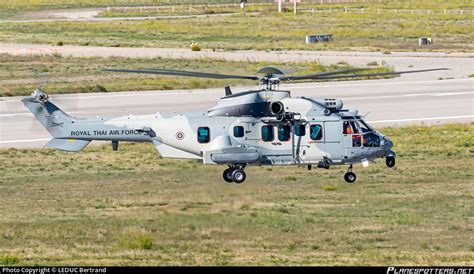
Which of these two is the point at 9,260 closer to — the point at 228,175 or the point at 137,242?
the point at 137,242

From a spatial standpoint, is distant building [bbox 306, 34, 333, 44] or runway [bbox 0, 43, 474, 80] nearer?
runway [bbox 0, 43, 474, 80]

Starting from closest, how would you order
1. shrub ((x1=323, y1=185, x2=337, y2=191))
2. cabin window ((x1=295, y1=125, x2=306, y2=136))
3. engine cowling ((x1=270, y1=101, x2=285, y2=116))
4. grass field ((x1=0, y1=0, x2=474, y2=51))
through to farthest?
engine cowling ((x1=270, y1=101, x2=285, y2=116)) → cabin window ((x1=295, y1=125, x2=306, y2=136)) → shrub ((x1=323, y1=185, x2=337, y2=191)) → grass field ((x1=0, y1=0, x2=474, y2=51))

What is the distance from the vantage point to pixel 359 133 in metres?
39.2

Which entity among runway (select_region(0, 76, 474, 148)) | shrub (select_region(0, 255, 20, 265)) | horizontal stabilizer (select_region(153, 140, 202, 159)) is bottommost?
shrub (select_region(0, 255, 20, 265))

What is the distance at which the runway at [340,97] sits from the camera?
2419 inches

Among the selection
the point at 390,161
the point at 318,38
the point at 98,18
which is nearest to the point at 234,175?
the point at 390,161

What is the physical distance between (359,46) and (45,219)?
226ft

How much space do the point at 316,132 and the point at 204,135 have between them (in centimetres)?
370

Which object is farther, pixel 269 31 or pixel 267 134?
pixel 269 31

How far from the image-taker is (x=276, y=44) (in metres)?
105

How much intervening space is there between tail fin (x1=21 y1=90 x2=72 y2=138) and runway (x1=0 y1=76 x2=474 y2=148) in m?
16.3

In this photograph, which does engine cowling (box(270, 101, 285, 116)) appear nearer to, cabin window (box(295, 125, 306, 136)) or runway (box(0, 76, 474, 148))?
cabin window (box(295, 125, 306, 136))

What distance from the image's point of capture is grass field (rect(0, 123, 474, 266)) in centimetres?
3372

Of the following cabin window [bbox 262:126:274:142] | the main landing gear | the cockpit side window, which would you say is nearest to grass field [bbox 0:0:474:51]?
the cockpit side window
